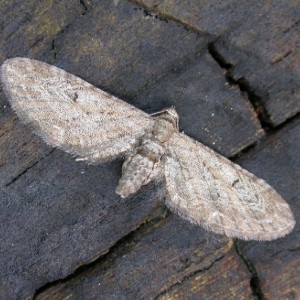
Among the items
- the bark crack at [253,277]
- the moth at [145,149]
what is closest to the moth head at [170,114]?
the moth at [145,149]

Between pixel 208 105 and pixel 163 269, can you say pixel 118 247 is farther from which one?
pixel 208 105

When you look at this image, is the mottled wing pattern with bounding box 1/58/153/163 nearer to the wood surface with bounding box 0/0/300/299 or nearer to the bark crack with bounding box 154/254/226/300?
the wood surface with bounding box 0/0/300/299

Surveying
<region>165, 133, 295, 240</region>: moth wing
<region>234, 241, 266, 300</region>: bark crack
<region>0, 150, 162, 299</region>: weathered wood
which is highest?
<region>165, 133, 295, 240</region>: moth wing

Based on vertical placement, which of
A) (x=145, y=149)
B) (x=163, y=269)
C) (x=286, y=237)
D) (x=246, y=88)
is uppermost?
(x=246, y=88)

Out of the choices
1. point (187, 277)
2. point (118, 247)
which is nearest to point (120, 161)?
point (118, 247)

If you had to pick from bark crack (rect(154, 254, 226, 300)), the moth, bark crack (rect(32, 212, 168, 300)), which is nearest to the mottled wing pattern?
the moth

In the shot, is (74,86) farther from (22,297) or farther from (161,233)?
(22,297)
